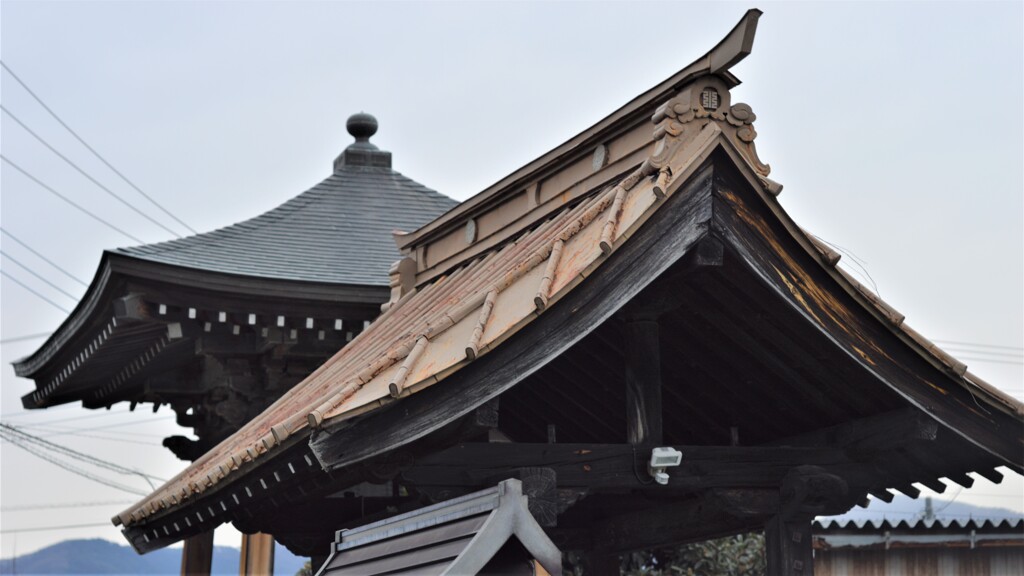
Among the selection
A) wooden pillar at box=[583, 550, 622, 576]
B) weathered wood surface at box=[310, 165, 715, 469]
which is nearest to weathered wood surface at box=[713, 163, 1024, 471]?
weathered wood surface at box=[310, 165, 715, 469]

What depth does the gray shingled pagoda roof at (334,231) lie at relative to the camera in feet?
38.0

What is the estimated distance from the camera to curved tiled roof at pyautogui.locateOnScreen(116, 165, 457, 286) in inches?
455

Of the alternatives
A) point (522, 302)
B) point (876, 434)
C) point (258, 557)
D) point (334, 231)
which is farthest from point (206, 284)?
point (876, 434)

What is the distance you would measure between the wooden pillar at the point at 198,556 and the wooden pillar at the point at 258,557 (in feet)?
1.49

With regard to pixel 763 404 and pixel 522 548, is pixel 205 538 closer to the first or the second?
pixel 763 404

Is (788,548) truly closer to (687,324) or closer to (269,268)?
(687,324)

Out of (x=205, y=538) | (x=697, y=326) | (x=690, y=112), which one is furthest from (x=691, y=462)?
(x=205, y=538)

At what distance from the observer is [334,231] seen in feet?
43.4

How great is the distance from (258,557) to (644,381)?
309 inches

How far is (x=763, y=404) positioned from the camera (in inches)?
271

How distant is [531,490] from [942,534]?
6913mm

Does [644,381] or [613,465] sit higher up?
[644,381]

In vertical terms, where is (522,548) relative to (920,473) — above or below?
below

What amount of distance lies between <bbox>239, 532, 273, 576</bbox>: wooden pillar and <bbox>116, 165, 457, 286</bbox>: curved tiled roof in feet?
9.38
